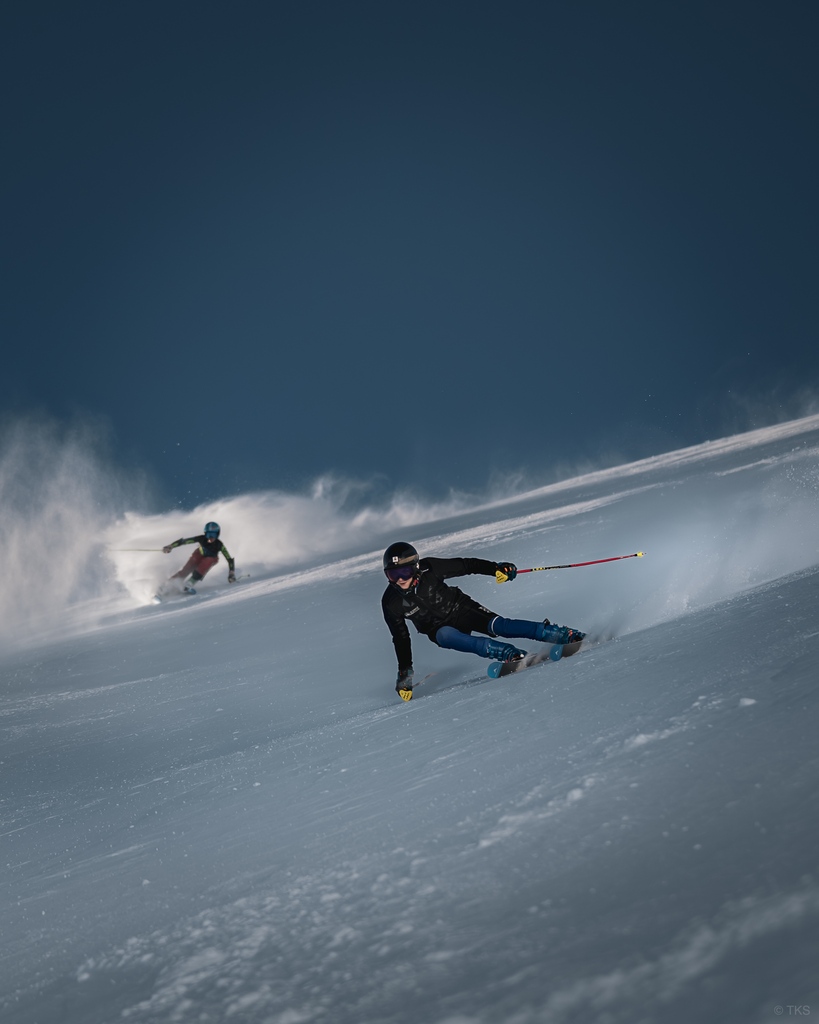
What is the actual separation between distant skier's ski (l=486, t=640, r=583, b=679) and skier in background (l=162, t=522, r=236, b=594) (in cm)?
1179

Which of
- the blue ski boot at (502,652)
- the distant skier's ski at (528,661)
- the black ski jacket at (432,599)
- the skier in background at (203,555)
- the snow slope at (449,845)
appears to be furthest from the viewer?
the skier in background at (203,555)

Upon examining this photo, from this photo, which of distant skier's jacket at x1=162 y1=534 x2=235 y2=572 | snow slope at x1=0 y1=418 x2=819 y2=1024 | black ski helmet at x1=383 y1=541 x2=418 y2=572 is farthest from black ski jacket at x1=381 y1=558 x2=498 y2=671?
distant skier's jacket at x1=162 y1=534 x2=235 y2=572

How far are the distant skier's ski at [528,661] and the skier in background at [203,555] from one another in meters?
11.8

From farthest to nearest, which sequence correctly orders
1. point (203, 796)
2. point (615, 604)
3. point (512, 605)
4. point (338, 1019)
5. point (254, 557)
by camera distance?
point (254, 557)
point (512, 605)
point (615, 604)
point (203, 796)
point (338, 1019)

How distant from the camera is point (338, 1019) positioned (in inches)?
61.3

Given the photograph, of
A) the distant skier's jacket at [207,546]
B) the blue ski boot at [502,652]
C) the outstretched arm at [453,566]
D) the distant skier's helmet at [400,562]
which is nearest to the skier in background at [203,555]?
the distant skier's jacket at [207,546]

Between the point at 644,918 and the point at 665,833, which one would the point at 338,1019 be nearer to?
the point at 644,918

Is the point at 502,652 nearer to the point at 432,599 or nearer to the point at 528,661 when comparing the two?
the point at 528,661

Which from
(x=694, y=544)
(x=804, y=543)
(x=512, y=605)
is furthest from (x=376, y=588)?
(x=804, y=543)

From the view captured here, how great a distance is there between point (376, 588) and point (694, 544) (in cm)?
413

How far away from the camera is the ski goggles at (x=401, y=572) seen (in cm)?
551

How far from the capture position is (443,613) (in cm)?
583

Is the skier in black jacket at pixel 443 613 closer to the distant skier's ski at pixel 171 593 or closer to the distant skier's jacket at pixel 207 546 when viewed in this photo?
the distant skier's jacket at pixel 207 546

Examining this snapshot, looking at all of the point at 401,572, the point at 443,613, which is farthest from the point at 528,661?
the point at 401,572
